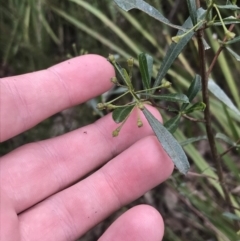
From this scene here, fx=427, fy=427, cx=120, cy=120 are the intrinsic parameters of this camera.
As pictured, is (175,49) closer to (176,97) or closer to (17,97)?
(176,97)

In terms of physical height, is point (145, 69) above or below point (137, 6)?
below

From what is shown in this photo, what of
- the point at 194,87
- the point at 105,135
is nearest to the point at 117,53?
the point at 105,135

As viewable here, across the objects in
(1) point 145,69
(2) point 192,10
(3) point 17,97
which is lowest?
(3) point 17,97

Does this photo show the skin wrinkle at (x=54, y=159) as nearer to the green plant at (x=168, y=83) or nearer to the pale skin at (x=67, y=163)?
the pale skin at (x=67, y=163)

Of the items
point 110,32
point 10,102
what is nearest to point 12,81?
point 10,102

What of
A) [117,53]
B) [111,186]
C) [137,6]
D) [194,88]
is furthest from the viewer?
[117,53]

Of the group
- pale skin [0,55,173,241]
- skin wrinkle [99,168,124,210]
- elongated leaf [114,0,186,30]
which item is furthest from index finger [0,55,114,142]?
elongated leaf [114,0,186,30]

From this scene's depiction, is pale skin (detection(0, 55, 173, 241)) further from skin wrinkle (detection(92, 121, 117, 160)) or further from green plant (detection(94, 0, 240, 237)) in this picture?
green plant (detection(94, 0, 240, 237))
